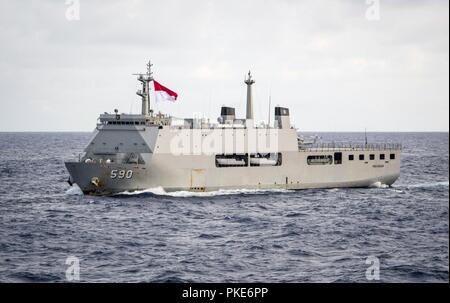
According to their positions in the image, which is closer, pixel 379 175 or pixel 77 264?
pixel 77 264

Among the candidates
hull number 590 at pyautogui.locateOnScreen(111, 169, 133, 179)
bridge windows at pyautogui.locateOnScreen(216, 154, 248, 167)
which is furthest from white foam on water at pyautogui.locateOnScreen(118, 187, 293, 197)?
bridge windows at pyautogui.locateOnScreen(216, 154, 248, 167)

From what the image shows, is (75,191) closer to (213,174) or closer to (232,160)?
(213,174)

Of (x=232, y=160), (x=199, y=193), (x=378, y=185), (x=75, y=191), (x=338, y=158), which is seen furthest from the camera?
(x=378, y=185)

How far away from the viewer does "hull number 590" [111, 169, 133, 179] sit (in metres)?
40.2

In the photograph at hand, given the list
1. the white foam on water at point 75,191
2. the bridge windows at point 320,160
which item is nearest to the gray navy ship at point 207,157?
the bridge windows at point 320,160

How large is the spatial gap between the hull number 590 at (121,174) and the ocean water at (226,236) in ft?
4.88

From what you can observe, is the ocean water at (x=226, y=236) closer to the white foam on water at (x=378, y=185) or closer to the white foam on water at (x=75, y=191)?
the white foam on water at (x=75, y=191)

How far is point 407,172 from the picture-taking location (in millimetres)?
67438

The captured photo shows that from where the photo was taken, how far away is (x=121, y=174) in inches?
1585

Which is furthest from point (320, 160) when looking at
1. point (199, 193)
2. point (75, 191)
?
point (75, 191)

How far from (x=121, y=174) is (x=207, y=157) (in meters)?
6.57

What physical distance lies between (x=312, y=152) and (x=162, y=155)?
44.5ft

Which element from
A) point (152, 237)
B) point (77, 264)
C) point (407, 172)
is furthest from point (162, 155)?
point (407, 172)

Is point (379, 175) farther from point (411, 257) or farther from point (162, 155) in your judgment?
point (411, 257)
